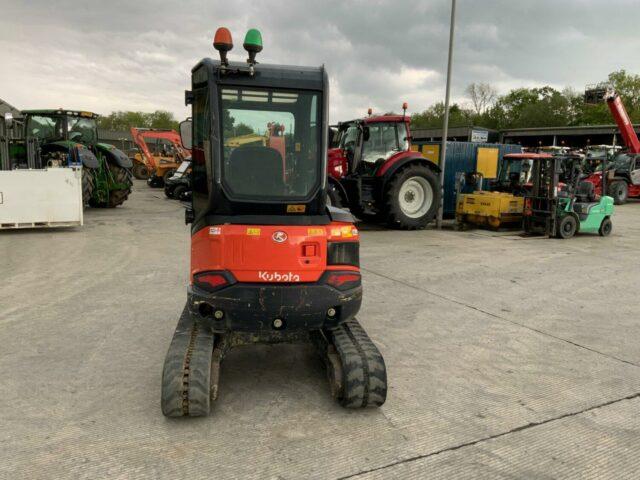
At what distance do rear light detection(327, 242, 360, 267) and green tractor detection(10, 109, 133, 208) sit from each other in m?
11.1

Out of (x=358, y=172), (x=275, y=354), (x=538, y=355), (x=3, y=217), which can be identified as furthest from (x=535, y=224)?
(x=3, y=217)

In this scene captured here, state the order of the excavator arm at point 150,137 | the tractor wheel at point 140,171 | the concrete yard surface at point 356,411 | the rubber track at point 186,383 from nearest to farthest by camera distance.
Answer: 1. the concrete yard surface at point 356,411
2. the rubber track at point 186,383
3. the excavator arm at point 150,137
4. the tractor wheel at point 140,171

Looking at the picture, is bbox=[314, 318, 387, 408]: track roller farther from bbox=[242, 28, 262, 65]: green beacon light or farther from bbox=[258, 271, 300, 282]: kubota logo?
bbox=[242, 28, 262, 65]: green beacon light

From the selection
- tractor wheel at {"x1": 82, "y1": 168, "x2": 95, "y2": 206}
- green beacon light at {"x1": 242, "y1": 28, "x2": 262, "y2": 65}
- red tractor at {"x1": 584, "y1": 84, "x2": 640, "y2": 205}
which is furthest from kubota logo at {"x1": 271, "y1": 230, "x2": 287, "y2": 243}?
red tractor at {"x1": 584, "y1": 84, "x2": 640, "y2": 205}

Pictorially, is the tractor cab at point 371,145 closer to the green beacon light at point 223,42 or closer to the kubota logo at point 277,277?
the green beacon light at point 223,42

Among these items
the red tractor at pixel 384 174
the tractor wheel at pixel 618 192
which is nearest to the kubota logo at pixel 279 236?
the red tractor at pixel 384 174

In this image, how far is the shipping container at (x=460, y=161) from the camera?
14.3 meters

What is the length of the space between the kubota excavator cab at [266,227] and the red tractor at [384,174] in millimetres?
7748

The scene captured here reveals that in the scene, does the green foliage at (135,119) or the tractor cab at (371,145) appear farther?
the green foliage at (135,119)

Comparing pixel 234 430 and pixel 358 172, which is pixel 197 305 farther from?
pixel 358 172

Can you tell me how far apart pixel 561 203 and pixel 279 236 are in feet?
32.3

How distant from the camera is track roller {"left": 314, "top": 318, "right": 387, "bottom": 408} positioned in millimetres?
3436

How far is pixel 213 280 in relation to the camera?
3.44m

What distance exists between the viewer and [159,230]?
11102 mm
